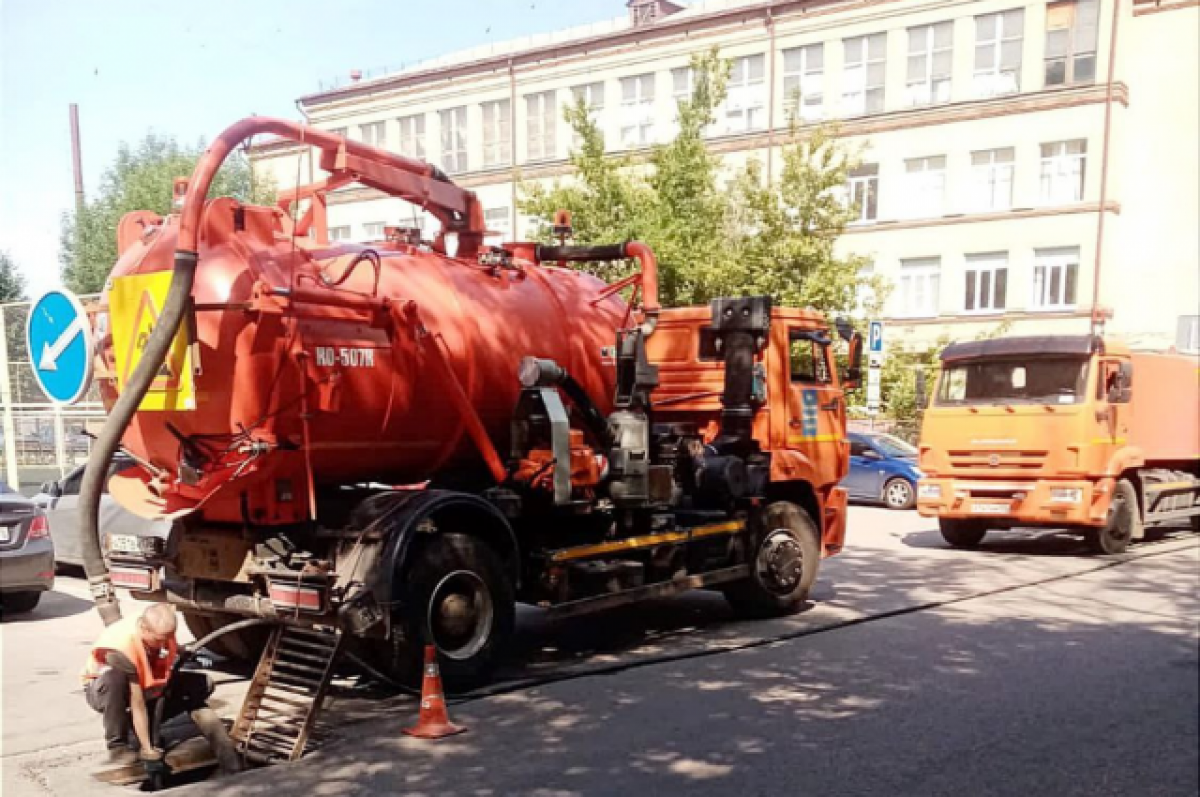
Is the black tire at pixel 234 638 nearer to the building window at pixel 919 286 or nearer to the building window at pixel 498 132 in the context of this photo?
the building window at pixel 919 286

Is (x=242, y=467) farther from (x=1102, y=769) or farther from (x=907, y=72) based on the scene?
(x=907, y=72)

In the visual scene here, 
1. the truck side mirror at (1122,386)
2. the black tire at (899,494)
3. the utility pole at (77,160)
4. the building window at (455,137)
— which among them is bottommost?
the black tire at (899,494)

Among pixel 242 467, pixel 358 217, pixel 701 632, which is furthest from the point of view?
pixel 358 217

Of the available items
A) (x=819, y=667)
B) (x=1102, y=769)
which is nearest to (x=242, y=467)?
(x=819, y=667)

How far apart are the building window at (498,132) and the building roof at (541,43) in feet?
5.03

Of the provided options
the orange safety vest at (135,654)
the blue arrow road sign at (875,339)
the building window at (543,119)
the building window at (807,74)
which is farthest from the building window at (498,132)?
the orange safety vest at (135,654)

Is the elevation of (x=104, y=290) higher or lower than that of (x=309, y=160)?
lower

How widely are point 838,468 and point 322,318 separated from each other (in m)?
5.81

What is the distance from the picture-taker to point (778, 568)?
930cm

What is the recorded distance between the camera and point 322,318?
639cm

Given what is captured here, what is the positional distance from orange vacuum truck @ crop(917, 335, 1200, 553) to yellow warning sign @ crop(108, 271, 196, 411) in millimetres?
10227

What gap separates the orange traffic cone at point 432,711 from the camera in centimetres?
577

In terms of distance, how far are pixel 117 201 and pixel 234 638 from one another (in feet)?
86.4

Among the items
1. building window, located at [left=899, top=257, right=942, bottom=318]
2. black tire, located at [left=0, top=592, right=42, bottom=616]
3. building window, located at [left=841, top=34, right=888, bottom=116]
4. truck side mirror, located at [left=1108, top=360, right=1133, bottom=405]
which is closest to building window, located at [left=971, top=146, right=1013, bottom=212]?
building window, located at [left=899, top=257, right=942, bottom=318]
